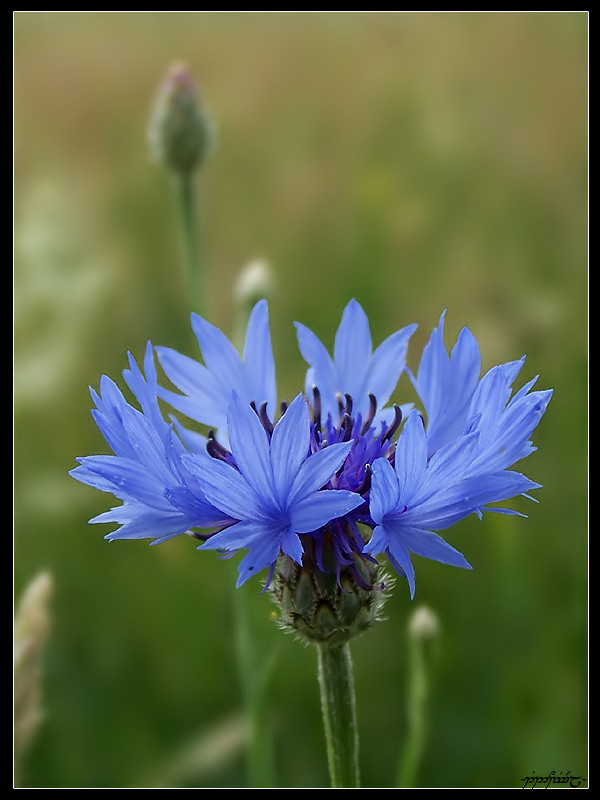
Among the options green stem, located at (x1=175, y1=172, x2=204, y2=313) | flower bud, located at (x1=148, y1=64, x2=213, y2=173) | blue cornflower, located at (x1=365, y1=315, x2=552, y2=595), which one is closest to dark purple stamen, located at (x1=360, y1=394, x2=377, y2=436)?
blue cornflower, located at (x1=365, y1=315, x2=552, y2=595)

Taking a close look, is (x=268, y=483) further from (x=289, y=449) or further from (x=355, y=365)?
(x=355, y=365)

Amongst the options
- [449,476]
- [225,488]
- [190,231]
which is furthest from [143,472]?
[190,231]

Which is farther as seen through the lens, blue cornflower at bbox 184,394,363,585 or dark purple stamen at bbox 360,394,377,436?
dark purple stamen at bbox 360,394,377,436

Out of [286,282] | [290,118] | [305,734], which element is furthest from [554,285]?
[305,734]

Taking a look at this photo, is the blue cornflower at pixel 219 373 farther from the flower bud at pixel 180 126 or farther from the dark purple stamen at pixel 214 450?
the flower bud at pixel 180 126

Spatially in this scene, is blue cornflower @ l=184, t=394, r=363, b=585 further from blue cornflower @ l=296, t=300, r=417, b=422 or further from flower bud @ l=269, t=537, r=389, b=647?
blue cornflower @ l=296, t=300, r=417, b=422

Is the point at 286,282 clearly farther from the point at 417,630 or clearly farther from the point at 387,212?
the point at 417,630

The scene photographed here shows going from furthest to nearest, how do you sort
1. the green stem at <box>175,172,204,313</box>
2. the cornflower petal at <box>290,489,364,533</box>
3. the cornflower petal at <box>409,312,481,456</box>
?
1. the green stem at <box>175,172,204,313</box>
2. the cornflower petal at <box>409,312,481,456</box>
3. the cornflower petal at <box>290,489,364,533</box>
